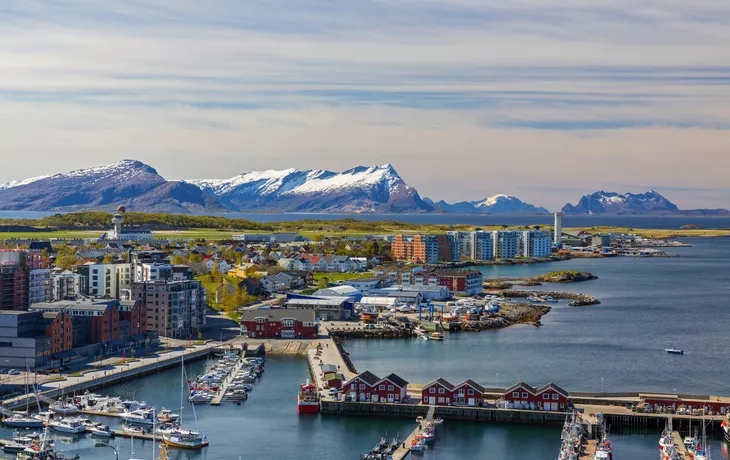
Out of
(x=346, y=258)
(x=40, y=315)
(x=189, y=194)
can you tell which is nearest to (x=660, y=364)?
(x=40, y=315)

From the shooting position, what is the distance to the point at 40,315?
21844 mm

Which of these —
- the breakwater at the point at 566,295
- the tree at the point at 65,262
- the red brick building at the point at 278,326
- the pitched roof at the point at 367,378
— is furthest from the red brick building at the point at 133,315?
the breakwater at the point at 566,295

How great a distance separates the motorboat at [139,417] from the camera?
17.1 meters

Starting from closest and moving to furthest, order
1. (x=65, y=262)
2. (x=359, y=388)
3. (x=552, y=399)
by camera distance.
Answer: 1. (x=552, y=399)
2. (x=359, y=388)
3. (x=65, y=262)

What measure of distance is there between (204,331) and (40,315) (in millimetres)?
6099

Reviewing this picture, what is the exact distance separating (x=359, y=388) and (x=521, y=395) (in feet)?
10.7

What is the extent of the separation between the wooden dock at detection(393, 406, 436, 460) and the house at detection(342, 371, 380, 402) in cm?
133

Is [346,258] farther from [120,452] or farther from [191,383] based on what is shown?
[120,452]

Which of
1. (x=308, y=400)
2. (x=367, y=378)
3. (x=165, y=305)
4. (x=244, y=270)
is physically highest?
(x=244, y=270)

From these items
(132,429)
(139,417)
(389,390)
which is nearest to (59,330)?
(139,417)

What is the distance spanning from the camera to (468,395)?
1802cm

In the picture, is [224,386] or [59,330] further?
[59,330]

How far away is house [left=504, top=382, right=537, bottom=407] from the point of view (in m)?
17.8

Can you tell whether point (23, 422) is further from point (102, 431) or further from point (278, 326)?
point (278, 326)
